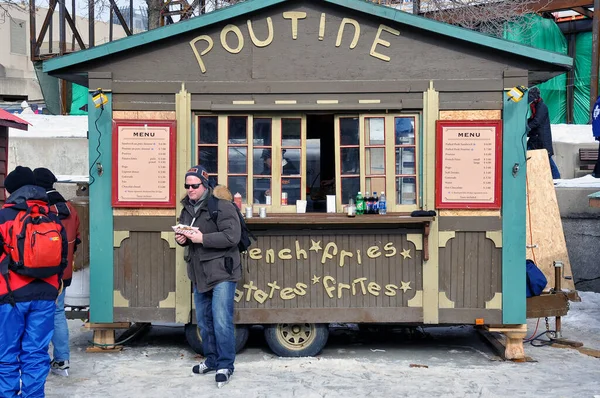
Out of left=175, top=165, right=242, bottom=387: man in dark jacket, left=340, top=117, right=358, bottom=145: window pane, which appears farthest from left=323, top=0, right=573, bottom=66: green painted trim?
left=175, top=165, right=242, bottom=387: man in dark jacket

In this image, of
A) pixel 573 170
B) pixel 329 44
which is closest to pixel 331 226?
pixel 329 44

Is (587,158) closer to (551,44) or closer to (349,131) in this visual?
(551,44)

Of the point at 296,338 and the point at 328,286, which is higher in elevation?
the point at 328,286

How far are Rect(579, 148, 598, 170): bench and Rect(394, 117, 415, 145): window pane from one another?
7099 millimetres

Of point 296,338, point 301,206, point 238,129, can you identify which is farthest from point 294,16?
point 296,338

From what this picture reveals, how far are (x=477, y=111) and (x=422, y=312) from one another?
6.73 feet

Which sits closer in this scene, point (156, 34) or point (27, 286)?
point (27, 286)

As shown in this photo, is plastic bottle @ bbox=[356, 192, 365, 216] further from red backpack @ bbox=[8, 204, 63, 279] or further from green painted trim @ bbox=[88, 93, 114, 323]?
red backpack @ bbox=[8, 204, 63, 279]

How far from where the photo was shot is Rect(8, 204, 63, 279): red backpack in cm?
570

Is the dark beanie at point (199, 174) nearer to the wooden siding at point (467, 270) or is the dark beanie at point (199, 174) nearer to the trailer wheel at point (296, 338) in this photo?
the trailer wheel at point (296, 338)

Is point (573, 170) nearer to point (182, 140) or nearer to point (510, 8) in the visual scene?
point (510, 8)

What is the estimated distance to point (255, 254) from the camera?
7938 millimetres

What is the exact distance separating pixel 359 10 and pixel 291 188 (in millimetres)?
1871

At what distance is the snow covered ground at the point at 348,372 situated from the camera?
677cm
